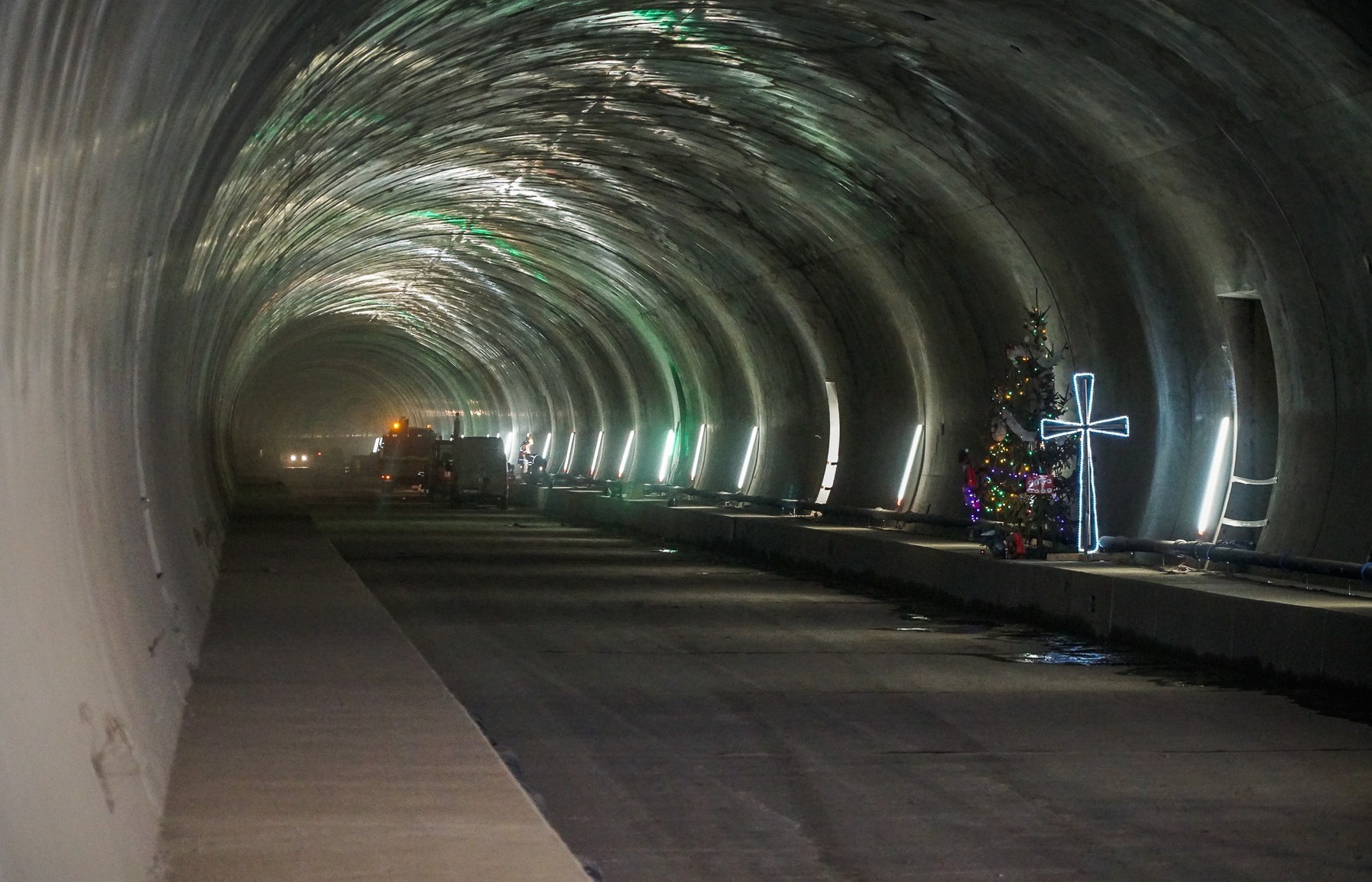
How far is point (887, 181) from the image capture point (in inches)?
951

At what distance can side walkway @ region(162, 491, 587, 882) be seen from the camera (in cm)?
657

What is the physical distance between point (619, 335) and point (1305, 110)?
29638mm

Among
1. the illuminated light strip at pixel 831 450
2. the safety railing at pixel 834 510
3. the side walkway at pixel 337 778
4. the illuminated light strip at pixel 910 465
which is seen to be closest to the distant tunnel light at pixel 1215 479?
the safety railing at pixel 834 510

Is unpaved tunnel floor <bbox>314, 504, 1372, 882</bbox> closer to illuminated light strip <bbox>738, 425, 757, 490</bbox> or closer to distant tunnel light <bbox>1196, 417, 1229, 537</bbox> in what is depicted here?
distant tunnel light <bbox>1196, 417, 1229, 537</bbox>

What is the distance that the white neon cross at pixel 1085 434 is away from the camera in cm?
2186

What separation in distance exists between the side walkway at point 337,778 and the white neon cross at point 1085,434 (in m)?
10.1

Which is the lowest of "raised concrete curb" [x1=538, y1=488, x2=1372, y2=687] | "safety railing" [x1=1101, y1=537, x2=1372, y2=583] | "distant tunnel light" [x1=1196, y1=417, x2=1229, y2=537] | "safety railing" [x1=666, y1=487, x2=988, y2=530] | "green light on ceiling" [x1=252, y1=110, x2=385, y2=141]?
"raised concrete curb" [x1=538, y1=488, x2=1372, y2=687]

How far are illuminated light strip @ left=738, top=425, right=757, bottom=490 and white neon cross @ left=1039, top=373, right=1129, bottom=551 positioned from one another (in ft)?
53.6

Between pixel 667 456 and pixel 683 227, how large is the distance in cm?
1509

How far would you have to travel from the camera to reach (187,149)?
916cm

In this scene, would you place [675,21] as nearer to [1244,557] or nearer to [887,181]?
[887,181]


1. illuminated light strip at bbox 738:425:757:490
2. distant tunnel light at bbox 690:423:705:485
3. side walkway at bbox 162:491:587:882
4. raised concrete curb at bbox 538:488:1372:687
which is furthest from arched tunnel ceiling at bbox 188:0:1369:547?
distant tunnel light at bbox 690:423:705:485

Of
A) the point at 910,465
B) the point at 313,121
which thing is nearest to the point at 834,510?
the point at 910,465

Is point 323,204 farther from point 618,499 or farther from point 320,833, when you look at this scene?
point 320,833
